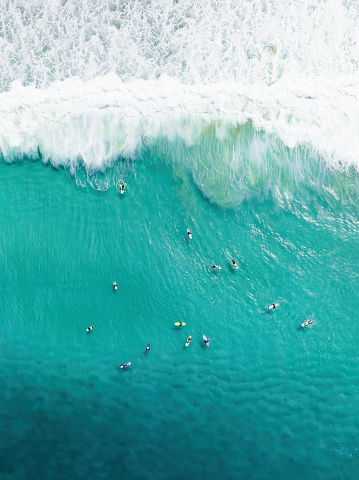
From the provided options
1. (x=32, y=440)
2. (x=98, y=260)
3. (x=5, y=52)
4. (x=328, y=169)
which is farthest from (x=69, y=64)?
(x=32, y=440)

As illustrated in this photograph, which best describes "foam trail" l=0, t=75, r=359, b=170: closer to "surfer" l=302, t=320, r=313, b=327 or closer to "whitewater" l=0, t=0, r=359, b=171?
"whitewater" l=0, t=0, r=359, b=171

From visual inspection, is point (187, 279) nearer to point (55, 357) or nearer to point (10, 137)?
point (55, 357)

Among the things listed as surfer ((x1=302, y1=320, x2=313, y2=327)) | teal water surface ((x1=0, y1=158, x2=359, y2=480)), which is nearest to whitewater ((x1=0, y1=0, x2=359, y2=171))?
teal water surface ((x1=0, y1=158, x2=359, y2=480))

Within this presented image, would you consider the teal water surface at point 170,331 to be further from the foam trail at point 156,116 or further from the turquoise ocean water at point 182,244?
the foam trail at point 156,116

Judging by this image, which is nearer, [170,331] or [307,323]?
[307,323]

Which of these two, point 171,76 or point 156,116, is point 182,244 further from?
point 171,76

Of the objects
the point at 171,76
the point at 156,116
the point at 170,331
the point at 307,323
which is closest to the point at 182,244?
the point at 170,331
